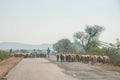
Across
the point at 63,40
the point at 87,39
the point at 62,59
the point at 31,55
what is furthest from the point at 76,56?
the point at 63,40

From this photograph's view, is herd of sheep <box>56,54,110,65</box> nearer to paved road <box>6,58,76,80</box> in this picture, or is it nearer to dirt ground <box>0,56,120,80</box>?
dirt ground <box>0,56,120,80</box>

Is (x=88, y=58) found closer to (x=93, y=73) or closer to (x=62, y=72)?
(x=62, y=72)

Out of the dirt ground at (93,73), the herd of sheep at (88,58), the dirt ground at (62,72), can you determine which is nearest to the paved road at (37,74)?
the dirt ground at (62,72)

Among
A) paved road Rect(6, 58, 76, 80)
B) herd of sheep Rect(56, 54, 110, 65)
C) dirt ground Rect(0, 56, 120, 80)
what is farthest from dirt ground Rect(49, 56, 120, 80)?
herd of sheep Rect(56, 54, 110, 65)

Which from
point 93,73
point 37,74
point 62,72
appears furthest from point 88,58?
point 37,74

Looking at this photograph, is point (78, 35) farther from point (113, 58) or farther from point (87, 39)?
point (113, 58)

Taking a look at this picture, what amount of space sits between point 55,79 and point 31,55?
6872 cm

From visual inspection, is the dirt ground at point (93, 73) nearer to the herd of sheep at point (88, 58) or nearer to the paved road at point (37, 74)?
the paved road at point (37, 74)

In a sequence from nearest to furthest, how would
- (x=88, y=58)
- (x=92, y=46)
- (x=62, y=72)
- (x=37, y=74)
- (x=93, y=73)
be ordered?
1. (x=37, y=74)
2. (x=93, y=73)
3. (x=62, y=72)
4. (x=88, y=58)
5. (x=92, y=46)

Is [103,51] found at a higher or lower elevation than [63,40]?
lower

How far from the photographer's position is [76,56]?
5953cm

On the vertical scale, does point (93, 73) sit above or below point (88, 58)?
below

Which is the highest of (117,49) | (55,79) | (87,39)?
(87,39)

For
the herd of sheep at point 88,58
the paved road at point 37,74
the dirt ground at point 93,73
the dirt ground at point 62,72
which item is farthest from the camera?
the herd of sheep at point 88,58
